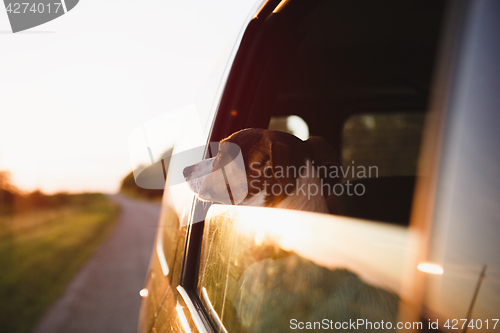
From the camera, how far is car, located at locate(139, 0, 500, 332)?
627mm

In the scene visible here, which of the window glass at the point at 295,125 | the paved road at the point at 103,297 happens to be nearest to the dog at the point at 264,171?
the window glass at the point at 295,125

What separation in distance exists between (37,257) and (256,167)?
1013 cm

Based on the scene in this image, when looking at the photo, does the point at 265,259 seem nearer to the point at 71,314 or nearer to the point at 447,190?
the point at 447,190

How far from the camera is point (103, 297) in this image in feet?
20.0

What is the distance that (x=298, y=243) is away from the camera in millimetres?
1109

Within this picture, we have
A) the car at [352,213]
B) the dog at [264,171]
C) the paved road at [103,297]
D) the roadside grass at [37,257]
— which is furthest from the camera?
the roadside grass at [37,257]

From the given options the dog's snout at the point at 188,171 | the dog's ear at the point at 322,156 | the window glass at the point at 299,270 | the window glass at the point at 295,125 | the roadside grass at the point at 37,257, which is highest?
the window glass at the point at 295,125

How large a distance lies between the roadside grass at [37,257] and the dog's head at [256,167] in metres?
4.57

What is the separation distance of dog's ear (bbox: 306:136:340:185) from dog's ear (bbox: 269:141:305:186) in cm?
13

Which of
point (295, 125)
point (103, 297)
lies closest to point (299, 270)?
point (295, 125)

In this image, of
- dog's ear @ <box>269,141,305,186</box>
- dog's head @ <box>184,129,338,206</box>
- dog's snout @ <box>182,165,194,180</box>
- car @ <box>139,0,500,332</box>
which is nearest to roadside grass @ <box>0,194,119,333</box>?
A: dog's snout @ <box>182,165,194,180</box>

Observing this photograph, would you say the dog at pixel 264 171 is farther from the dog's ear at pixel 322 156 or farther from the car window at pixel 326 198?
the car window at pixel 326 198

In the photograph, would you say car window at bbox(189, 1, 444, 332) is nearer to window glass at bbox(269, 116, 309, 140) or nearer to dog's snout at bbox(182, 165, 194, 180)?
window glass at bbox(269, 116, 309, 140)

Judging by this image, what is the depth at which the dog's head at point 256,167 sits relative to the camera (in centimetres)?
198
